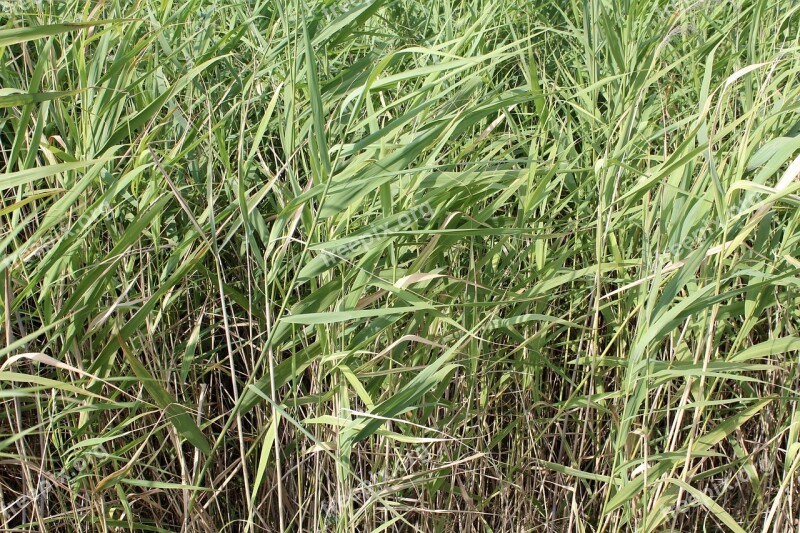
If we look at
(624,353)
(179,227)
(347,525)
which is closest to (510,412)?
(624,353)

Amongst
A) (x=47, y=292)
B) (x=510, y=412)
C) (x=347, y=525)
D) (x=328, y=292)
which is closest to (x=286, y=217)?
(x=328, y=292)

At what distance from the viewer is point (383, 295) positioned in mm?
1246

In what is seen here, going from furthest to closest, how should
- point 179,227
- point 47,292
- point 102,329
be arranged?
point 179,227, point 102,329, point 47,292

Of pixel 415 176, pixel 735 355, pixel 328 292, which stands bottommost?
pixel 735 355

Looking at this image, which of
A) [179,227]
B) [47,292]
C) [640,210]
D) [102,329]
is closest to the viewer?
[47,292]

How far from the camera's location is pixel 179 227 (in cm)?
152

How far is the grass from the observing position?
3.77 ft

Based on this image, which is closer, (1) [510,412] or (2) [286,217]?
(2) [286,217]

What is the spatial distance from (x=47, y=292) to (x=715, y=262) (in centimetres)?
104

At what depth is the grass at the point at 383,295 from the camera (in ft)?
3.77

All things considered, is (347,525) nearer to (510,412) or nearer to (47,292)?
(510,412)

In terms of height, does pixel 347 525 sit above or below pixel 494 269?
below

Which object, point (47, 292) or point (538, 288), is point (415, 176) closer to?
point (538, 288)

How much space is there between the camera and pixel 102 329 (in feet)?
4.25
